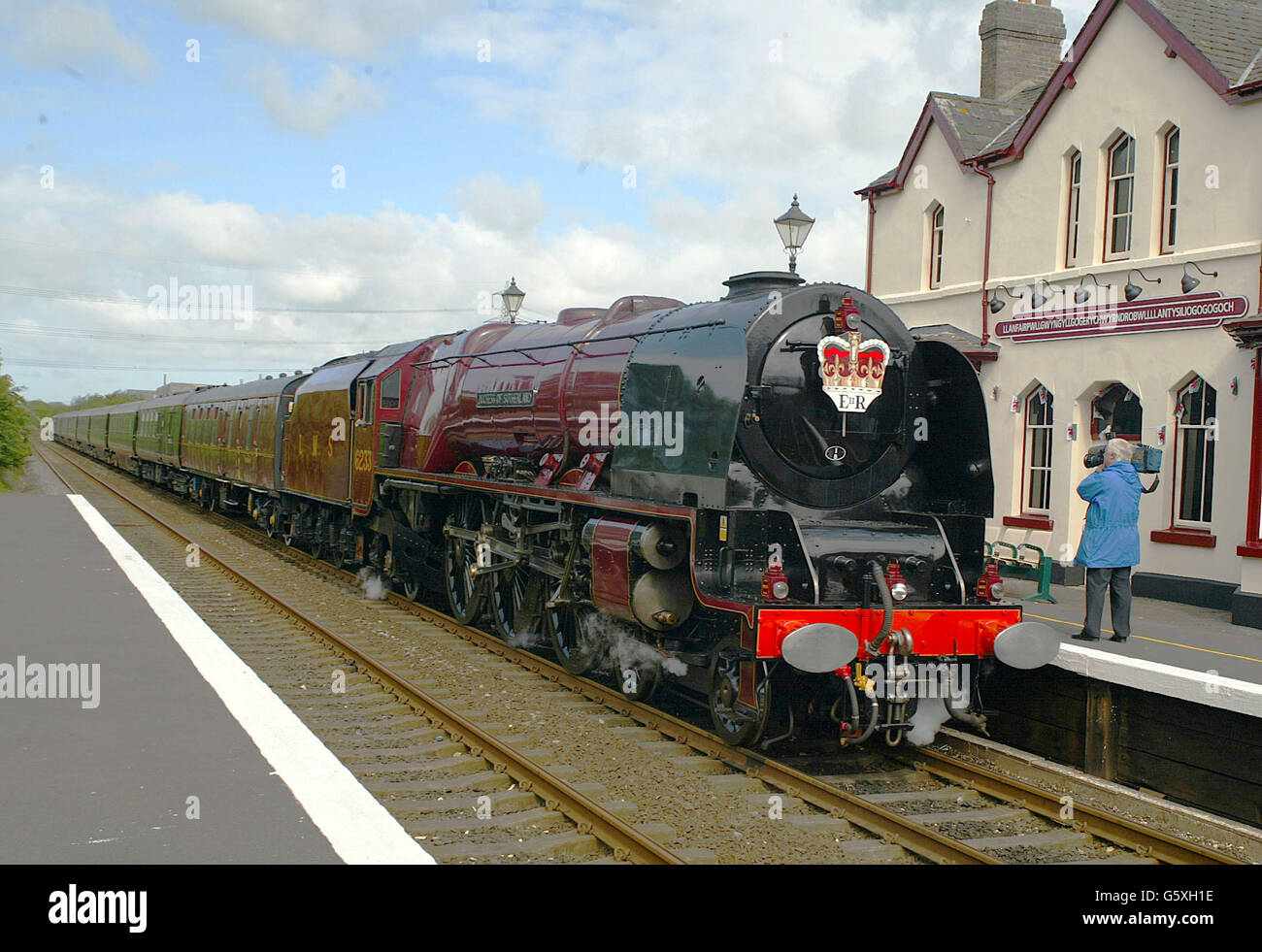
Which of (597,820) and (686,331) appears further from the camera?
(686,331)

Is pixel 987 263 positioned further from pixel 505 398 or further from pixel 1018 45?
pixel 505 398

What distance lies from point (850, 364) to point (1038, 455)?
9.68m

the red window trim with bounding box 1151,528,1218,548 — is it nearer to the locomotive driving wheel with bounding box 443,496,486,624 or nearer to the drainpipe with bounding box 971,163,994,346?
the drainpipe with bounding box 971,163,994,346

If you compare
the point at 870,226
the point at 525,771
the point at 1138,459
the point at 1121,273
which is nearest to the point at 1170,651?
the point at 1138,459

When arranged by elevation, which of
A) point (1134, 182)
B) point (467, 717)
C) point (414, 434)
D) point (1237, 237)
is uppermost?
point (1134, 182)

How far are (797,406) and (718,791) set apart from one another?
8.21 feet

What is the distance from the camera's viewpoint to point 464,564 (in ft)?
36.8

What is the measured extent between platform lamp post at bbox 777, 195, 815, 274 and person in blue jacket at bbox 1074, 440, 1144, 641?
11.2ft

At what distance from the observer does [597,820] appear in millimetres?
5215

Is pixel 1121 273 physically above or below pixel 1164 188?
below

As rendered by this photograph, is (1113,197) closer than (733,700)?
No
